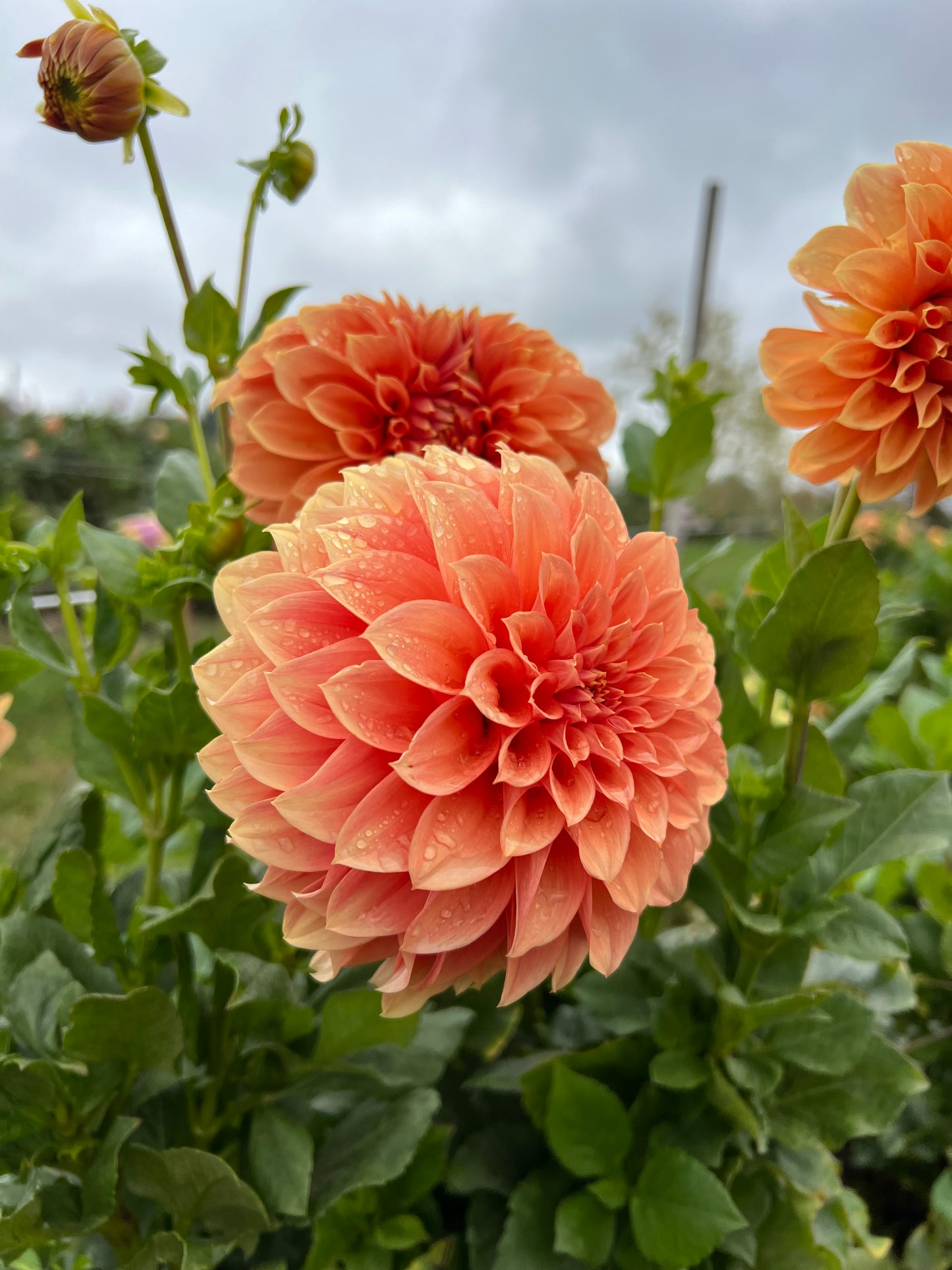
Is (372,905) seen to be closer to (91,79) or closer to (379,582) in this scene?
(379,582)

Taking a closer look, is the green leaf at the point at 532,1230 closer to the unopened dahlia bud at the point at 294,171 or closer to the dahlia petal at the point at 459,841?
the dahlia petal at the point at 459,841

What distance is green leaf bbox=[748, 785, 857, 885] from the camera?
1.59 ft

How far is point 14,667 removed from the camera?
547 millimetres

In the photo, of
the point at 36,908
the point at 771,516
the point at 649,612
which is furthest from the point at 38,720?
the point at 771,516

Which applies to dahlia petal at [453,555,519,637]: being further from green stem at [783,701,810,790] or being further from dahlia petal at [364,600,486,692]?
green stem at [783,701,810,790]

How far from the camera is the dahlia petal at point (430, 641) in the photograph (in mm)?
334

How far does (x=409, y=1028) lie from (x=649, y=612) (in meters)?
0.31

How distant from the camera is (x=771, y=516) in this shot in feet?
30.9

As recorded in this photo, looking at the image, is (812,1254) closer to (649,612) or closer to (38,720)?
(649,612)

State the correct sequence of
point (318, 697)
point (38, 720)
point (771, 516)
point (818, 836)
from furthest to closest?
point (771, 516) < point (38, 720) < point (818, 836) < point (318, 697)

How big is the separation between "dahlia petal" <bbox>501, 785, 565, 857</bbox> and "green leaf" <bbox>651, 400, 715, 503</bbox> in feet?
1.18

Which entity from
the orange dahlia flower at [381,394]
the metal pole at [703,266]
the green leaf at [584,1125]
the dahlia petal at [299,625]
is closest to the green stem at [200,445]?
the orange dahlia flower at [381,394]

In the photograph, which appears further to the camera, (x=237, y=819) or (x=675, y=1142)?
(x=675, y=1142)

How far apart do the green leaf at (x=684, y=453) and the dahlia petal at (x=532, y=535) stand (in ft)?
0.96
